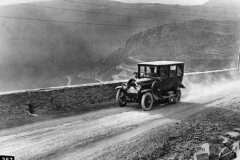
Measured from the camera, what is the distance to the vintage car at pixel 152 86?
1023 centimetres

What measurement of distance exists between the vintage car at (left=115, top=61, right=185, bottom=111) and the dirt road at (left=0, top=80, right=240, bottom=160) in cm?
45

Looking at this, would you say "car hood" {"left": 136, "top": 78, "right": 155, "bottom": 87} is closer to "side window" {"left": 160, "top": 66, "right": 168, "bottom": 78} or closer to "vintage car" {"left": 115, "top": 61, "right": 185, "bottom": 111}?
"vintage car" {"left": 115, "top": 61, "right": 185, "bottom": 111}

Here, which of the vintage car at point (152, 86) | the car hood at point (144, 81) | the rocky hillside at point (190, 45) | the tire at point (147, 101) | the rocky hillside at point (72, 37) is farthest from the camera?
the rocky hillside at point (72, 37)

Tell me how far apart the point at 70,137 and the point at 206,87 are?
456 inches

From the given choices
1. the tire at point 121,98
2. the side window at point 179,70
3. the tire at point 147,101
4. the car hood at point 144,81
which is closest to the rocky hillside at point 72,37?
the side window at point 179,70

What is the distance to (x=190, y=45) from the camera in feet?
178

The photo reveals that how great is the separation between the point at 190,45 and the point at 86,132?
50793 millimetres

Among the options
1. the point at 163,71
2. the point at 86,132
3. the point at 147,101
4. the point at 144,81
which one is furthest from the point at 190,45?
the point at 86,132

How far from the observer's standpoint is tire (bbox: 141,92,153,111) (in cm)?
994

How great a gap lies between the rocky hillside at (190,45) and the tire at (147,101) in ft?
113

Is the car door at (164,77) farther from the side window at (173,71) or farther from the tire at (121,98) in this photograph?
the tire at (121,98)

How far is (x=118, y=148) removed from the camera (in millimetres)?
6156

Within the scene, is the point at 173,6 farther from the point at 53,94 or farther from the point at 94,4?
the point at 53,94

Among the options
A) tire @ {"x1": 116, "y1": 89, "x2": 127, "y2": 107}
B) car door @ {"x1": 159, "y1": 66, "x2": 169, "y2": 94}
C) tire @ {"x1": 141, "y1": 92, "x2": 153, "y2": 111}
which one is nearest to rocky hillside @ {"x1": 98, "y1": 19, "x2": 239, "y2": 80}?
car door @ {"x1": 159, "y1": 66, "x2": 169, "y2": 94}
